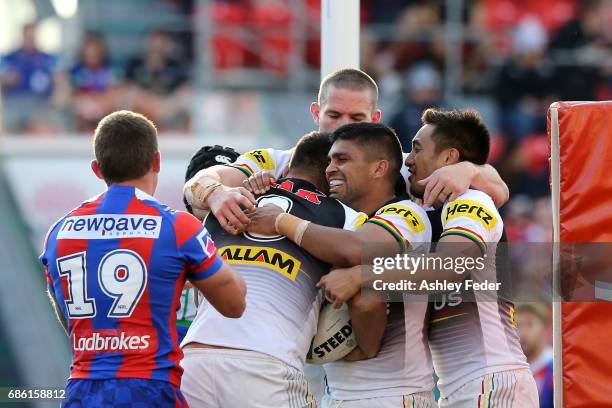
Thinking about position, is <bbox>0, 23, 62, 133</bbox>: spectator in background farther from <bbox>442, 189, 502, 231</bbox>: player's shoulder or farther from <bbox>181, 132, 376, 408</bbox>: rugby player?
<bbox>442, 189, 502, 231</bbox>: player's shoulder

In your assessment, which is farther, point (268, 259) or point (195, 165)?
point (195, 165)

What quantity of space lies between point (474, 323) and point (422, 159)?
769 millimetres

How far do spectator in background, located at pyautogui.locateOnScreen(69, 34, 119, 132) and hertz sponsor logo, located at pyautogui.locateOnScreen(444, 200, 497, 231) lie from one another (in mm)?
8348

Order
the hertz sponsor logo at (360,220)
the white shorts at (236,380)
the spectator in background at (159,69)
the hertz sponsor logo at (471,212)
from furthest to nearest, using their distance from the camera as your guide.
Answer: the spectator in background at (159,69) → the hertz sponsor logo at (360,220) → the hertz sponsor logo at (471,212) → the white shorts at (236,380)

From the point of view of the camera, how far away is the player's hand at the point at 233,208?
432cm

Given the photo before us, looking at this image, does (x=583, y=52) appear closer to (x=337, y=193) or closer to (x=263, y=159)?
(x=263, y=159)

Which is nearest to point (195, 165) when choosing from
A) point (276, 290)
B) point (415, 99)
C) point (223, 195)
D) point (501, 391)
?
point (223, 195)

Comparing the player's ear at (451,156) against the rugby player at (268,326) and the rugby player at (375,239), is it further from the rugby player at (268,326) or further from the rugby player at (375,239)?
the rugby player at (268,326)

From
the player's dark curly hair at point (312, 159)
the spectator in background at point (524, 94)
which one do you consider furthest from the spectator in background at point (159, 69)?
the player's dark curly hair at point (312, 159)

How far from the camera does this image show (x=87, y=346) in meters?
3.83

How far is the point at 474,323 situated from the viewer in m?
4.47

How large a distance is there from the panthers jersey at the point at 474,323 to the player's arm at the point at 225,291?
0.94 meters

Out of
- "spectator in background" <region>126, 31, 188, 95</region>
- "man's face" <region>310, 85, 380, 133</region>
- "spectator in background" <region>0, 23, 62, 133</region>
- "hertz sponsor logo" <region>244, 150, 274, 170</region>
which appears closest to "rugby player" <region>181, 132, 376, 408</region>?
"hertz sponsor logo" <region>244, 150, 274, 170</region>

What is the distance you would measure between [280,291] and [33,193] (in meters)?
6.77
